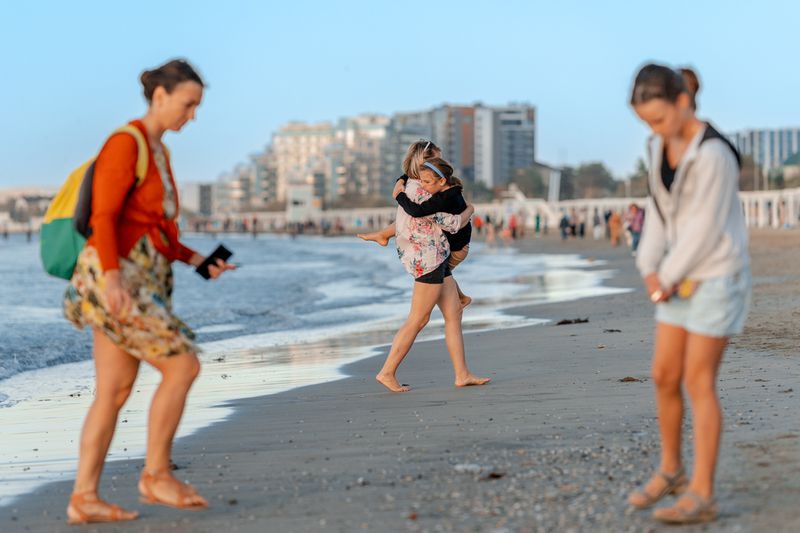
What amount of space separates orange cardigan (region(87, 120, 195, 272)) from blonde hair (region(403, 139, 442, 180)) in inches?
125

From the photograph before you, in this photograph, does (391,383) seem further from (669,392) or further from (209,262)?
(669,392)

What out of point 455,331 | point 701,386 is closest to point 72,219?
point 701,386

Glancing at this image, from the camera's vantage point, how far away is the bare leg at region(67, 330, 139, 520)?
13.4 feet

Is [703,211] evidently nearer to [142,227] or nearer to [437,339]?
[142,227]

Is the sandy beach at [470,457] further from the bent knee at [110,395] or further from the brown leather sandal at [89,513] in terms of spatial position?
the bent knee at [110,395]

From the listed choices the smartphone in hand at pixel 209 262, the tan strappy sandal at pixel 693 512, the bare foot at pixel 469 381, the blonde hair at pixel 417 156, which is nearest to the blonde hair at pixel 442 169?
the blonde hair at pixel 417 156

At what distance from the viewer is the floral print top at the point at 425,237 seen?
714 cm

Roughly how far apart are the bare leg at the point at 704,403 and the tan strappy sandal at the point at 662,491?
0.16m

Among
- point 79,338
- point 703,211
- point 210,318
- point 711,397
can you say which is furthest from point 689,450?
point 210,318

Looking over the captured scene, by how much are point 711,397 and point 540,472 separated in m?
0.93

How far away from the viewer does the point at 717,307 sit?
143 inches

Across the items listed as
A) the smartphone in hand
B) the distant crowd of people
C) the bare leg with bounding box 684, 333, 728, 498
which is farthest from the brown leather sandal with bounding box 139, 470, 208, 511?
the distant crowd of people

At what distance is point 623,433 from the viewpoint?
17.1 ft

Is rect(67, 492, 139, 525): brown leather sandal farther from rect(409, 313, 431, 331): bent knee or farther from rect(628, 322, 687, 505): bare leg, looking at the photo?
rect(409, 313, 431, 331): bent knee
